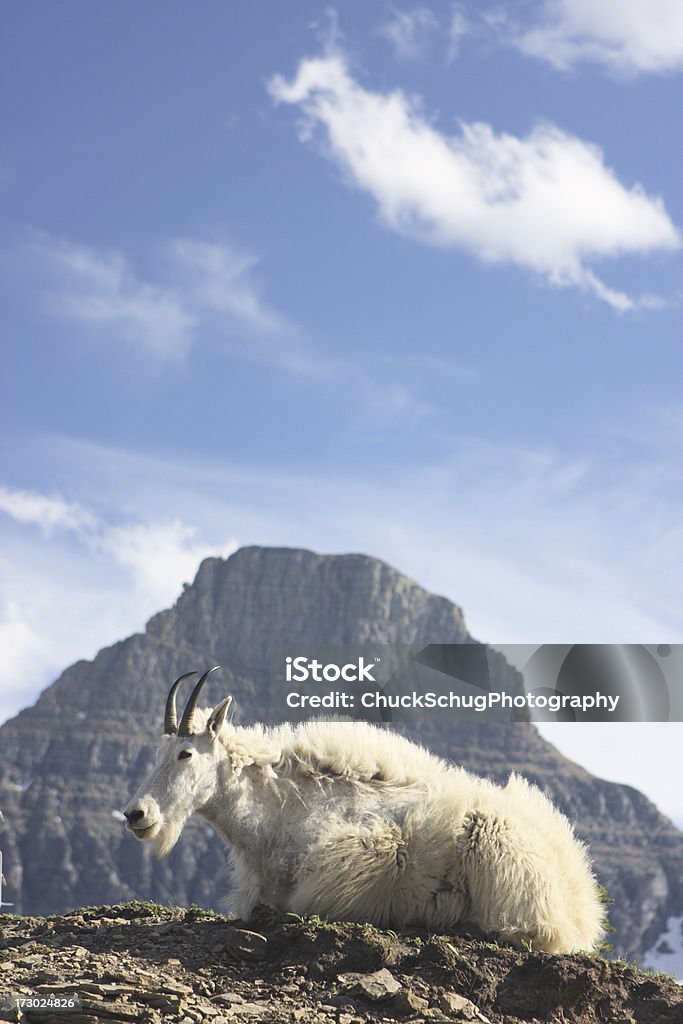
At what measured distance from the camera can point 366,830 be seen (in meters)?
13.7

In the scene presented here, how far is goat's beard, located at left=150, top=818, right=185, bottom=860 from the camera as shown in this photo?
13969mm

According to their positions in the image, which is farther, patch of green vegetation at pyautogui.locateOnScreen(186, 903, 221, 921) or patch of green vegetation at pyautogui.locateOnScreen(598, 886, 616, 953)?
patch of green vegetation at pyautogui.locateOnScreen(598, 886, 616, 953)

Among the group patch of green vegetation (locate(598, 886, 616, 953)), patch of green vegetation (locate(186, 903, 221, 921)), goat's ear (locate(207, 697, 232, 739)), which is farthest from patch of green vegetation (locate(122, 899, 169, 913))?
patch of green vegetation (locate(598, 886, 616, 953))

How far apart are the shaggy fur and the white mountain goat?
0.02 metres

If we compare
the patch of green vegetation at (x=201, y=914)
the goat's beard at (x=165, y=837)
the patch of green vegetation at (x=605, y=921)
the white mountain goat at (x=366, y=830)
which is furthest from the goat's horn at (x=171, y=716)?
the patch of green vegetation at (x=605, y=921)

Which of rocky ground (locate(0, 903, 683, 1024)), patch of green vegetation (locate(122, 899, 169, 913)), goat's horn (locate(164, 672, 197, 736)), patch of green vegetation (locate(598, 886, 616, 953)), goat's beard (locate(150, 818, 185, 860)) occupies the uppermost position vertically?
goat's horn (locate(164, 672, 197, 736))

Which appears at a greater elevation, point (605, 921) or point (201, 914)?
point (605, 921)

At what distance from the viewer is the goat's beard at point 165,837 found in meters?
14.0

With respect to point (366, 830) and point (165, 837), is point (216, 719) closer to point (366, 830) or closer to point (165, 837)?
point (165, 837)

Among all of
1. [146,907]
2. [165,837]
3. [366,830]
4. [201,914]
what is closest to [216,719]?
[165,837]

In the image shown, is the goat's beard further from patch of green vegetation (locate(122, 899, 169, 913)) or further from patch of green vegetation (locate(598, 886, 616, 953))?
patch of green vegetation (locate(598, 886, 616, 953))

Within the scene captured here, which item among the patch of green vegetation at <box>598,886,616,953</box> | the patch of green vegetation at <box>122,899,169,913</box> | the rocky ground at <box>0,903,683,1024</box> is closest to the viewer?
the rocky ground at <box>0,903,683,1024</box>

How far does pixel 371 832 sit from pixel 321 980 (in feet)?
7.25

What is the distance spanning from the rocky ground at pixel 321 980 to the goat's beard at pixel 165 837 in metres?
1.10
